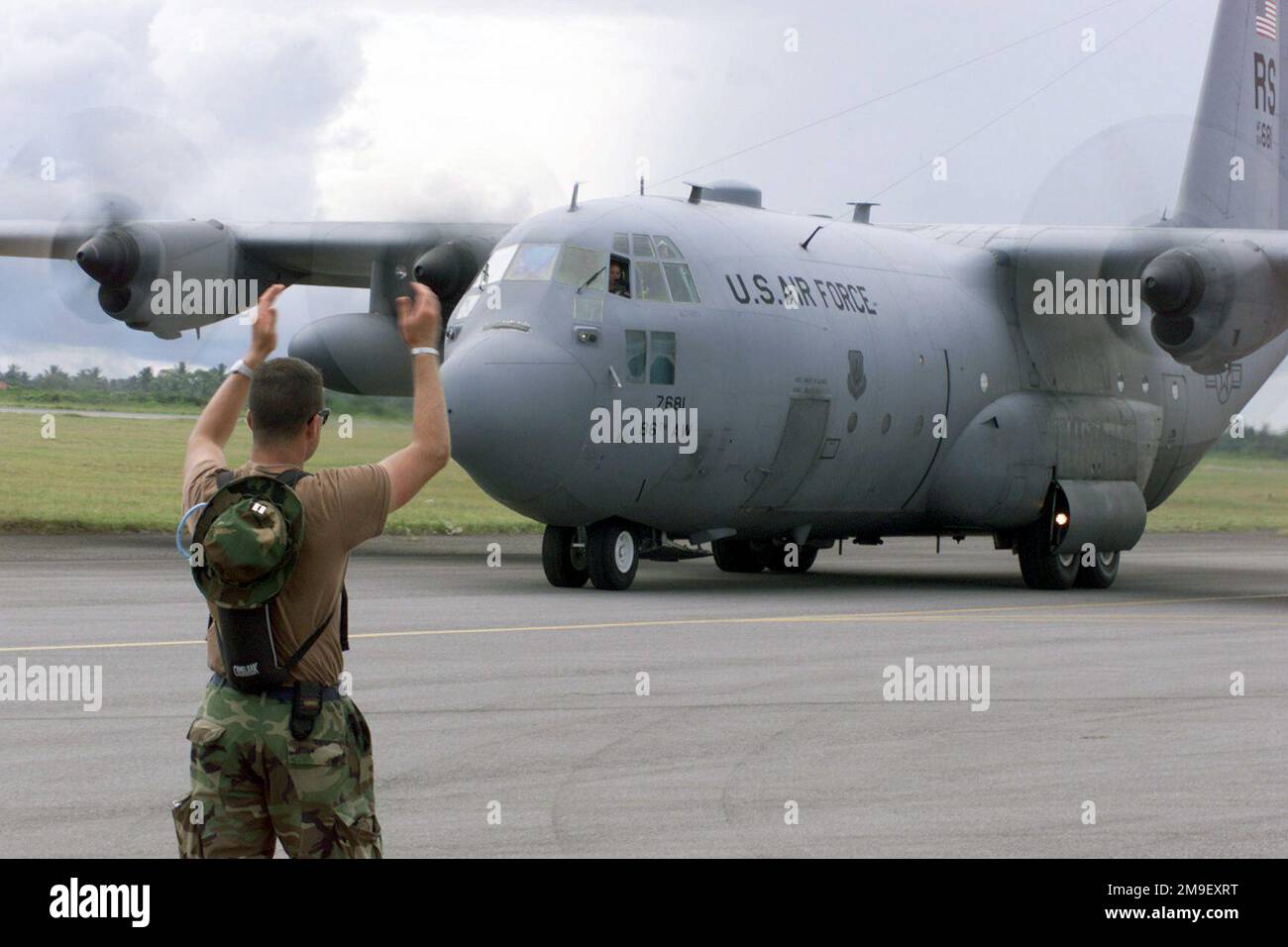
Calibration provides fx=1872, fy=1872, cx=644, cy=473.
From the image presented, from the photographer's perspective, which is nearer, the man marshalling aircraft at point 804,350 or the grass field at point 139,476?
the man marshalling aircraft at point 804,350

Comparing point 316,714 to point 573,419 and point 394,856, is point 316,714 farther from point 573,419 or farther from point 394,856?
point 573,419

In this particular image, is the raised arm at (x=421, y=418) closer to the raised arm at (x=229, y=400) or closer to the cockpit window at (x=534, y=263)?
the raised arm at (x=229, y=400)

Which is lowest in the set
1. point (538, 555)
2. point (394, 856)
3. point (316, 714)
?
point (394, 856)

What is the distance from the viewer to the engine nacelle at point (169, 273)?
1001 inches

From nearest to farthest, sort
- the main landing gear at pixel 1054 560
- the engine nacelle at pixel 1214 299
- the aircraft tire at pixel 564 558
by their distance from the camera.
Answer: the aircraft tire at pixel 564 558 < the engine nacelle at pixel 1214 299 < the main landing gear at pixel 1054 560

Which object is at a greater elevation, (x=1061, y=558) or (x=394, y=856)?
(x=1061, y=558)

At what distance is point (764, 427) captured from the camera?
65.0 ft

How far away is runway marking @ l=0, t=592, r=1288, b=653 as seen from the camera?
46.2 ft

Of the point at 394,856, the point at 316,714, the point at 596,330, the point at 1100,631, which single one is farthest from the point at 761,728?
the point at 596,330

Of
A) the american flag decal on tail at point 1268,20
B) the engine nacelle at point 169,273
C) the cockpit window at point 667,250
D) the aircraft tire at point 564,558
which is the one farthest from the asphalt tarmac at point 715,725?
the american flag decal on tail at point 1268,20

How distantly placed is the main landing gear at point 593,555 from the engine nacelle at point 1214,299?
6646 millimetres

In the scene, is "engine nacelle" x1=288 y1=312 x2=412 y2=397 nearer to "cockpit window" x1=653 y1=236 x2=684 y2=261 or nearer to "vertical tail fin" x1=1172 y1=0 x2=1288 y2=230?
"cockpit window" x1=653 y1=236 x2=684 y2=261

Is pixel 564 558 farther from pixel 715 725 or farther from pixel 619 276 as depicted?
pixel 715 725
